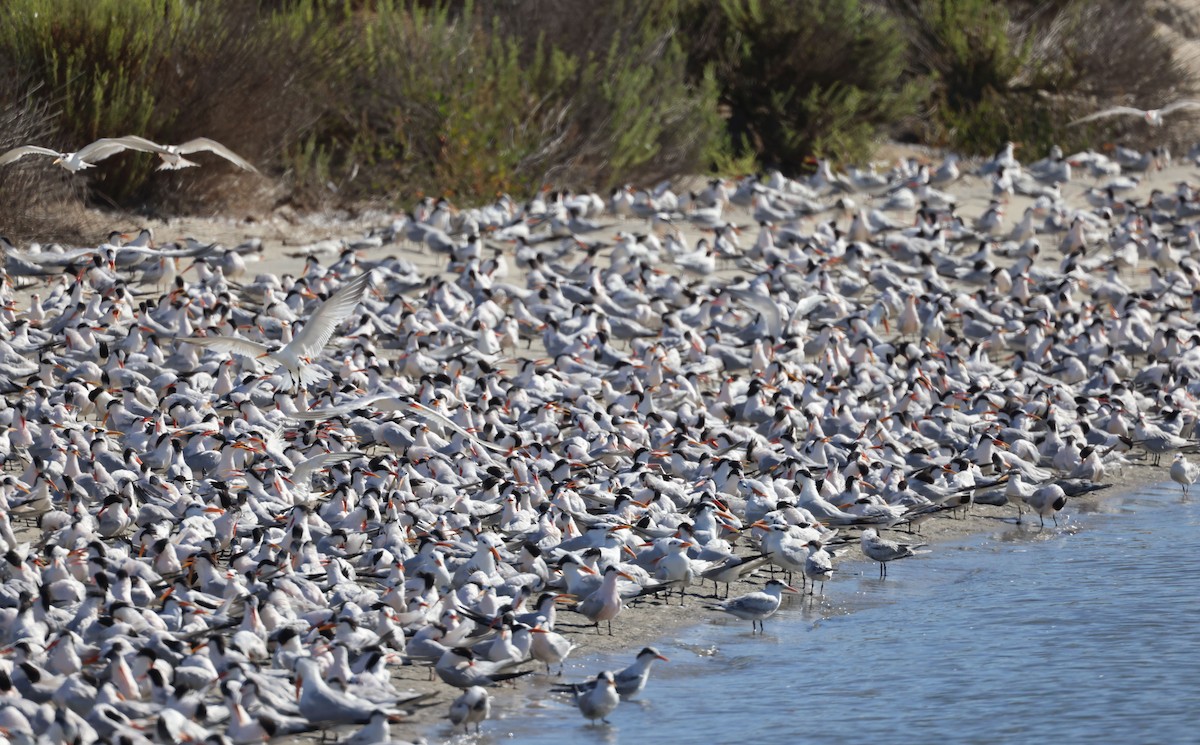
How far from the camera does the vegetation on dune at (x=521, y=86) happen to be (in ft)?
68.7

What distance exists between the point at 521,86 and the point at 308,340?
11278 millimetres

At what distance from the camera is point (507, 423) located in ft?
51.8

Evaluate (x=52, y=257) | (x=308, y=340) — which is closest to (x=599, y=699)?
(x=308, y=340)

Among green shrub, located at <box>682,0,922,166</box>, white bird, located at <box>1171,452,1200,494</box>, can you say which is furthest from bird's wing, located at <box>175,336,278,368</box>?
green shrub, located at <box>682,0,922,166</box>

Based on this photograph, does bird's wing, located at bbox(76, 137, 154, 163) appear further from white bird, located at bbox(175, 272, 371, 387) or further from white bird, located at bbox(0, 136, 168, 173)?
white bird, located at bbox(175, 272, 371, 387)

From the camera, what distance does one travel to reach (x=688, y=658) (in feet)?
37.6

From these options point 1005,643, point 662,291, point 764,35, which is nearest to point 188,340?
point 1005,643

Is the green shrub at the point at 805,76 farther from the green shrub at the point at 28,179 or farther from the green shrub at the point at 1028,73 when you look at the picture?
the green shrub at the point at 28,179

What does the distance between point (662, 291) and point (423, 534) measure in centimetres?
851

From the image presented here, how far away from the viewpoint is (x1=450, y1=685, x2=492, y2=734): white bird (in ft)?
32.4

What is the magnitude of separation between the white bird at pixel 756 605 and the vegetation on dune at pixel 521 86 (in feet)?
33.7

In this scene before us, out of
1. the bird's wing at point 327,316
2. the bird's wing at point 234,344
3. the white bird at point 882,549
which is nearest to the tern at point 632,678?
the white bird at point 882,549

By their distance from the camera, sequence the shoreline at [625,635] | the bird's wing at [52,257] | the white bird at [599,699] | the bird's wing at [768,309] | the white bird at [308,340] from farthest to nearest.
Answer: the bird's wing at [768,309]
the bird's wing at [52,257]
the white bird at [308,340]
the white bird at [599,699]
the shoreline at [625,635]

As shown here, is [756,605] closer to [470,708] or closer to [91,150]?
[470,708]
